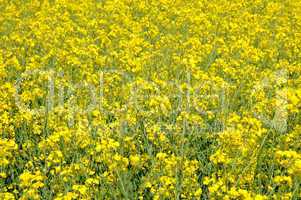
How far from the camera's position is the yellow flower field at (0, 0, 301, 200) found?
3.78 meters

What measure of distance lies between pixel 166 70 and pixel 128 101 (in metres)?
1.40

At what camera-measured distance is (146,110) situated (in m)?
4.93

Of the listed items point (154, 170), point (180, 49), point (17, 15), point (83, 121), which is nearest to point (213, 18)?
point (180, 49)

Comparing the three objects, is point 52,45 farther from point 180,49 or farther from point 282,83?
point 282,83

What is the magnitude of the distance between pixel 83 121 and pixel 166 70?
1979 millimetres

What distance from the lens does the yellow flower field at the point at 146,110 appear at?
378 cm

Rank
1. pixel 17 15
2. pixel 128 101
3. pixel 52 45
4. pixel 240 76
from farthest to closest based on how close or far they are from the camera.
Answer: pixel 17 15 → pixel 52 45 → pixel 240 76 → pixel 128 101

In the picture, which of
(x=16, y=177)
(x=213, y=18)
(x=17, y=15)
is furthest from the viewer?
(x=213, y=18)

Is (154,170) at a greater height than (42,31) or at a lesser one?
lesser

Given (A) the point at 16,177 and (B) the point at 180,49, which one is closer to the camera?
(A) the point at 16,177

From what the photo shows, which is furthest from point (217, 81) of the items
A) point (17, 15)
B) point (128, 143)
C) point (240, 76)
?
point (17, 15)

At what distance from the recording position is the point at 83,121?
443 centimetres

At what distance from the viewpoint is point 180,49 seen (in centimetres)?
683

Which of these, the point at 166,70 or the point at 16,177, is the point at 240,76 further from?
the point at 16,177
